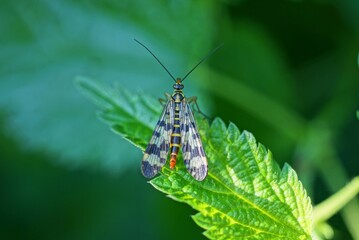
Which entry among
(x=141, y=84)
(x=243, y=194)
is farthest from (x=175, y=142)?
(x=141, y=84)

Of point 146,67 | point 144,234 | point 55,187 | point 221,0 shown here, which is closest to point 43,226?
point 55,187

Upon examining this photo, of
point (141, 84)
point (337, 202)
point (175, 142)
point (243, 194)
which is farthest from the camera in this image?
point (141, 84)

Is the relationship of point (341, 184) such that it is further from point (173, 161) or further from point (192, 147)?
point (173, 161)

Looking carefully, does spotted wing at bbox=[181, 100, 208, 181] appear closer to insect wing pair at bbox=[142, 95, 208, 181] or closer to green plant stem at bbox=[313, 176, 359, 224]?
insect wing pair at bbox=[142, 95, 208, 181]

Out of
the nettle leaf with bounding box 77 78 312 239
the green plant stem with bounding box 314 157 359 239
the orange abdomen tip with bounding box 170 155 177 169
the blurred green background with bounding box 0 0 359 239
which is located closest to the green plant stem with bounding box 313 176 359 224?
the nettle leaf with bounding box 77 78 312 239

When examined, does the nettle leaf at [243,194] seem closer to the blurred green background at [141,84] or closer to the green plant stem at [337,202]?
the green plant stem at [337,202]

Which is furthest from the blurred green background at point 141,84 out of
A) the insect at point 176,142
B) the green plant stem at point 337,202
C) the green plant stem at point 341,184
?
the green plant stem at point 337,202
